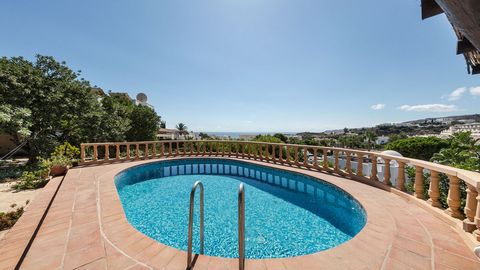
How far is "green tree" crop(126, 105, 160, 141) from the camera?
21.7 m

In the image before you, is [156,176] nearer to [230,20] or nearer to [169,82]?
[230,20]

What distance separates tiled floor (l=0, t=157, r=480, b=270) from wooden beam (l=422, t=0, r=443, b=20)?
361cm

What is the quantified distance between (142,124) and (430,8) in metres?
23.4

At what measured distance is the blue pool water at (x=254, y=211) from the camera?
3803mm

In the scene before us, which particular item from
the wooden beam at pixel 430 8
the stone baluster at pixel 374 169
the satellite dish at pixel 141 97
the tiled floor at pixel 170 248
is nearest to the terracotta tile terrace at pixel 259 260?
the tiled floor at pixel 170 248

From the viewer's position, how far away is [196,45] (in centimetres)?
1190

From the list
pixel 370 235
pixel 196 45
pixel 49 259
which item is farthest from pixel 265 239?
pixel 196 45

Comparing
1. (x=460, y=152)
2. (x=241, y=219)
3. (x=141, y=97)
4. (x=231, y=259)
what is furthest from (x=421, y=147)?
(x=141, y=97)

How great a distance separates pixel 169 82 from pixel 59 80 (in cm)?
855

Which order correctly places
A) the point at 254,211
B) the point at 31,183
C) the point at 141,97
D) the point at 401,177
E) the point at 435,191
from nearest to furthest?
the point at 435,191
the point at 401,177
the point at 254,211
the point at 31,183
the point at 141,97

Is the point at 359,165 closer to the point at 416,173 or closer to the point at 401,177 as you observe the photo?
the point at 401,177

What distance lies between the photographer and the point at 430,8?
341 centimetres

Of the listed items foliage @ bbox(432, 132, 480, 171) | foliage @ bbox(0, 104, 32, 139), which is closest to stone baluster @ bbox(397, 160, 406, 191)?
foliage @ bbox(432, 132, 480, 171)

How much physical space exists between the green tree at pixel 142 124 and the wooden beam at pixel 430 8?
22949 mm
